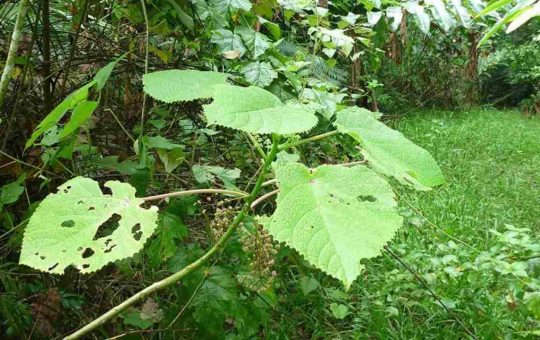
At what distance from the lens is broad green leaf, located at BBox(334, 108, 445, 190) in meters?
0.53

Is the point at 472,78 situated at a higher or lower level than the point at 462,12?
lower

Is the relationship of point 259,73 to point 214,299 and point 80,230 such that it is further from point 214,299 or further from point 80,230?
point 80,230

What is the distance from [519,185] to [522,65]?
340 inches

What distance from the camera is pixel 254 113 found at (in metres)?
0.53

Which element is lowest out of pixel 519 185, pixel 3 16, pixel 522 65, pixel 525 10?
pixel 522 65

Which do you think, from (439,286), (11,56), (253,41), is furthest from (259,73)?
(439,286)

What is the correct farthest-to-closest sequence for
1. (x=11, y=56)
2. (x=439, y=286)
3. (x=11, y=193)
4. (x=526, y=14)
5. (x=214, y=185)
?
(x=439, y=286), (x=214, y=185), (x=11, y=193), (x=11, y=56), (x=526, y=14)

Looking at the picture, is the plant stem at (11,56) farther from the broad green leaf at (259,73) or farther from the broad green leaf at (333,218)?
the broad green leaf at (333,218)

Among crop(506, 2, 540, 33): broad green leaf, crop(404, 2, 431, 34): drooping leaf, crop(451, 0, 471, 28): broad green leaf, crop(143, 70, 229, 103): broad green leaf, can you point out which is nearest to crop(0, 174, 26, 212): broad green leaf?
crop(143, 70, 229, 103): broad green leaf

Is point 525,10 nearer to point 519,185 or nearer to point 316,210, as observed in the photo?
point 316,210

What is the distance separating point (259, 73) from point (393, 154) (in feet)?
2.17

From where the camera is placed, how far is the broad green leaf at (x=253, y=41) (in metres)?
1.23

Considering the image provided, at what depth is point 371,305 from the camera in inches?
80.7

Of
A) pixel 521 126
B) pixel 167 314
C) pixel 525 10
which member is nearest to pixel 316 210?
pixel 525 10
